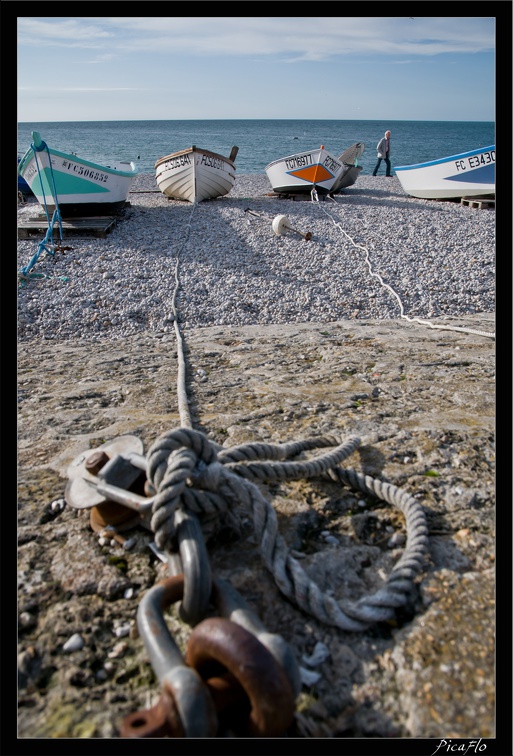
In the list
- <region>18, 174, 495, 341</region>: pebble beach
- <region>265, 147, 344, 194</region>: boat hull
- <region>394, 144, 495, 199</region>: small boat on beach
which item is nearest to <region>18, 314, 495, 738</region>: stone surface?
<region>18, 174, 495, 341</region>: pebble beach

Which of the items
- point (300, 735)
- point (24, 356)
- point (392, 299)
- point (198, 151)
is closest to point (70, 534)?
point (300, 735)

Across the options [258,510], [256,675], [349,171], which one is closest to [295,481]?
[258,510]

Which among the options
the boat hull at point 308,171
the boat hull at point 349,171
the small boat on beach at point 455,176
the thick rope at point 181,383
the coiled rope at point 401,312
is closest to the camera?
the thick rope at point 181,383

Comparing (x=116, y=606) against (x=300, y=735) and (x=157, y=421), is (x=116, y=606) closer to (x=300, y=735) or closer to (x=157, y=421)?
(x=300, y=735)

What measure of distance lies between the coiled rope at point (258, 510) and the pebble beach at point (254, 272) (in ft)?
12.0

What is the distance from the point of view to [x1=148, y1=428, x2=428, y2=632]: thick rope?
61.7 inches

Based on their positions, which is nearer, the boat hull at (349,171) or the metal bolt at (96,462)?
the metal bolt at (96,462)

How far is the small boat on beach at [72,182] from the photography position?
11.0m

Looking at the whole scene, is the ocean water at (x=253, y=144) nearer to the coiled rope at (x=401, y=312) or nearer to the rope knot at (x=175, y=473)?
the coiled rope at (x=401, y=312)

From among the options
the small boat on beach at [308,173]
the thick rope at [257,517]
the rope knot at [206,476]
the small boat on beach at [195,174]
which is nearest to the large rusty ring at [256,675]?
the thick rope at [257,517]

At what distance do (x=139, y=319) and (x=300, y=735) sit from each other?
4981 millimetres

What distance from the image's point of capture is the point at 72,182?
11.2m

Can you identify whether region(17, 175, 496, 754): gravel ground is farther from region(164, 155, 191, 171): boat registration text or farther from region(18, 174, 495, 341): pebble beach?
region(164, 155, 191, 171): boat registration text

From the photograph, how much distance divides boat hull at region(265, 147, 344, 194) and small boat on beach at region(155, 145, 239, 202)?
4.89ft
